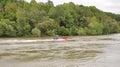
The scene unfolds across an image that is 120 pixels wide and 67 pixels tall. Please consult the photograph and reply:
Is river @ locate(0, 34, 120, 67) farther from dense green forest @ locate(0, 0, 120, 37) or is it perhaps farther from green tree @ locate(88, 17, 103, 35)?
green tree @ locate(88, 17, 103, 35)

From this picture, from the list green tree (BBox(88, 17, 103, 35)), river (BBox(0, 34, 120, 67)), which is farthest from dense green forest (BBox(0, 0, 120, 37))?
river (BBox(0, 34, 120, 67))

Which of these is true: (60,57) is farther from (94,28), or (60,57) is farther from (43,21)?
(94,28)

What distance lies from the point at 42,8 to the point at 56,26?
2019 cm

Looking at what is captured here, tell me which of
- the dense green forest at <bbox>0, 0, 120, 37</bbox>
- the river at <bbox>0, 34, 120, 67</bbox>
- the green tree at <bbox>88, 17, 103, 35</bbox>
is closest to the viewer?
the river at <bbox>0, 34, 120, 67</bbox>

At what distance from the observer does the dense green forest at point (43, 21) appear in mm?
88438

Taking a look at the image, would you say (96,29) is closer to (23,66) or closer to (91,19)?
(91,19)

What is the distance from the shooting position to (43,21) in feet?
312

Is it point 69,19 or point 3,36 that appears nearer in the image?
point 3,36

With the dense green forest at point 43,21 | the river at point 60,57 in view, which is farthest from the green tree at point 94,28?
the river at point 60,57

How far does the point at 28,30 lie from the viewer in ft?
299

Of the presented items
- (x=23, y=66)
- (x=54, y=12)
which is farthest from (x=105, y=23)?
(x=23, y=66)

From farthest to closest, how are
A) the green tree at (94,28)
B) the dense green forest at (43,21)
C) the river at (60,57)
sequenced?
1. the green tree at (94,28)
2. the dense green forest at (43,21)
3. the river at (60,57)

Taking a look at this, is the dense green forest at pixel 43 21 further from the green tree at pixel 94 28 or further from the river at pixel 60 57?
the river at pixel 60 57

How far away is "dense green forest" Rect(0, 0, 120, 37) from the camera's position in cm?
8844
